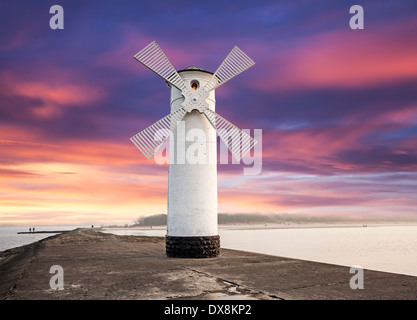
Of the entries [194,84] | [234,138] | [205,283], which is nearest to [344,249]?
[234,138]

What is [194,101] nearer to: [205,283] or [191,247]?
[191,247]

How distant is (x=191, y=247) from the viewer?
35.3 feet

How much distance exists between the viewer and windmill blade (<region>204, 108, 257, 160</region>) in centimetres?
1191

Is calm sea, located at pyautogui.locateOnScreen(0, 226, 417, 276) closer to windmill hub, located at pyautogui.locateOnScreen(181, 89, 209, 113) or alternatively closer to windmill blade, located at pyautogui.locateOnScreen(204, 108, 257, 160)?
windmill blade, located at pyautogui.locateOnScreen(204, 108, 257, 160)

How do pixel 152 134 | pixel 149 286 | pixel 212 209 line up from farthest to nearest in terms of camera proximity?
pixel 152 134, pixel 212 209, pixel 149 286

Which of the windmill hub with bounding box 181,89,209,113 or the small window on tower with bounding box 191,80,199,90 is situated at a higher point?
the small window on tower with bounding box 191,80,199,90

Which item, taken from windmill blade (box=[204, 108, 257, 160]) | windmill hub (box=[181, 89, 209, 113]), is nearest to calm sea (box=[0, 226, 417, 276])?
windmill blade (box=[204, 108, 257, 160])

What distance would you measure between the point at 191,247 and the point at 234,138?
4.34 meters

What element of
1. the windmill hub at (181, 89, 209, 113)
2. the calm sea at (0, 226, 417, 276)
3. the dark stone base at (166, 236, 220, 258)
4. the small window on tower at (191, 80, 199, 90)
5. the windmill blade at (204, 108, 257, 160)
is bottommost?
the calm sea at (0, 226, 417, 276)

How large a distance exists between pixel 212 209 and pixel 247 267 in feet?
9.45

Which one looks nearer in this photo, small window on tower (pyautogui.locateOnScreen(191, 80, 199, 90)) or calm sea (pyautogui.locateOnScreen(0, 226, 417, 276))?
small window on tower (pyautogui.locateOnScreen(191, 80, 199, 90))
